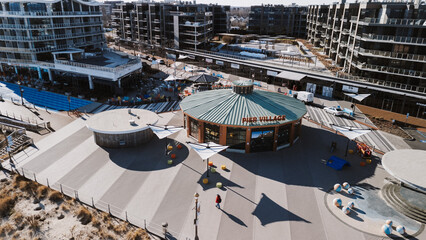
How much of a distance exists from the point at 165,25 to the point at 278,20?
7075 centimetres

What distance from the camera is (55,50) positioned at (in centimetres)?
6769

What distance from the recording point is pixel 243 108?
36.9 meters

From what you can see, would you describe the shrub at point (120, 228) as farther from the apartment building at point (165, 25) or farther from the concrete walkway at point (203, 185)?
the apartment building at point (165, 25)

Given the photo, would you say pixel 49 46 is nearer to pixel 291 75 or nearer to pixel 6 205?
pixel 6 205

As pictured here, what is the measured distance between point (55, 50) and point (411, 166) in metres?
74.0

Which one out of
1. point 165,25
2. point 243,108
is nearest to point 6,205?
point 243,108

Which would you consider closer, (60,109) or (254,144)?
(254,144)

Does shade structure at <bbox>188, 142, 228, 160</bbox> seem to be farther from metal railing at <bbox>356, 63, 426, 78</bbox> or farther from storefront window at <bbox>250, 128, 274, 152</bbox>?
metal railing at <bbox>356, 63, 426, 78</bbox>

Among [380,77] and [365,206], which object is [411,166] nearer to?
[365,206]

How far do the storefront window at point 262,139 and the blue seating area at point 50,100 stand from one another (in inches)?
1381

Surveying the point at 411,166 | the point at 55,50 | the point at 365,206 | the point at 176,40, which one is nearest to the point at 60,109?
the point at 55,50

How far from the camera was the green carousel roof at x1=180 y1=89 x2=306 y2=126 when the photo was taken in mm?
34625

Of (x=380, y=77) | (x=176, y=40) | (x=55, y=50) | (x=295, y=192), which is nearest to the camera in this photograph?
(x=295, y=192)

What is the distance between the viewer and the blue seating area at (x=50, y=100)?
171ft
